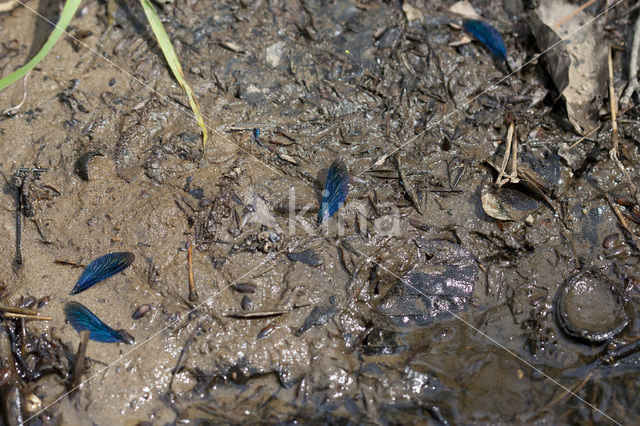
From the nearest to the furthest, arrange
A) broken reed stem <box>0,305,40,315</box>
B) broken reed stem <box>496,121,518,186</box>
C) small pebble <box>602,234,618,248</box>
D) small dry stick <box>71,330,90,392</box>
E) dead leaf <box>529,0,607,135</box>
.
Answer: small dry stick <box>71,330,90,392</box> < broken reed stem <box>0,305,40,315</box> < small pebble <box>602,234,618,248</box> < broken reed stem <box>496,121,518,186</box> < dead leaf <box>529,0,607,135</box>

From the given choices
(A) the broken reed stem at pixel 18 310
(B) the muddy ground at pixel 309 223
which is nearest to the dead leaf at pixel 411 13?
(B) the muddy ground at pixel 309 223

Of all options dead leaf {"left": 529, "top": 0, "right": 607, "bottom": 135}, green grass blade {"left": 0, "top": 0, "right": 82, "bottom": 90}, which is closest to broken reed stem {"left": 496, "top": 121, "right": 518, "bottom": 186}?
dead leaf {"left": 529, "top": 0, "right": 607, "bottom": 135}

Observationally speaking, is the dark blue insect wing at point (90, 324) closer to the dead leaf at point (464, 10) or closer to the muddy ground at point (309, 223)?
the muddy ground at point (309, 223)

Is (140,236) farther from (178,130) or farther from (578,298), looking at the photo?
(578,298)

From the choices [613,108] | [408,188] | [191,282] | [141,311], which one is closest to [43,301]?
[141,311]

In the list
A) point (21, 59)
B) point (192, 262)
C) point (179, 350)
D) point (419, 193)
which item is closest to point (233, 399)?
point (179, 350)

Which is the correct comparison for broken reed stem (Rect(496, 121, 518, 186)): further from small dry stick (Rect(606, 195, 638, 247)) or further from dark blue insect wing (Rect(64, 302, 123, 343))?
dark blue insect wing (Rect(64, 302, 123, 343))

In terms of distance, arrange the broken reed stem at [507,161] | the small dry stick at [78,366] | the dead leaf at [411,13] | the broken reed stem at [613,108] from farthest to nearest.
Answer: the dead leaf at [411,13] → the broken reed stem at [613,108] → the broken reed stem at [507,161] → the small dry stick at [78,366]
